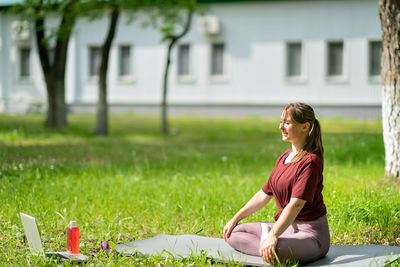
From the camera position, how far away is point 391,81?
7.71m

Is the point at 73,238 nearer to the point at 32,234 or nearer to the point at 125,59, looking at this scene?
the point at 32,234

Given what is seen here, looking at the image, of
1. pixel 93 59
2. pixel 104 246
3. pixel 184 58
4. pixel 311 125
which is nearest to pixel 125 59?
pixel 93 59

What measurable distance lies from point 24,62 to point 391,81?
1111 inches

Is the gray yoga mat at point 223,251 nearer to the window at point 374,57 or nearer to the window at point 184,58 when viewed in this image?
the window at point 374,57

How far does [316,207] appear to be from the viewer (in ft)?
15.7

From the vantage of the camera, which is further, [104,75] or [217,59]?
[217,59]

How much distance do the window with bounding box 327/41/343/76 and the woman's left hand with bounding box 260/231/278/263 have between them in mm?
22831

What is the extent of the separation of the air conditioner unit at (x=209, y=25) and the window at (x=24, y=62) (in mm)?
10499

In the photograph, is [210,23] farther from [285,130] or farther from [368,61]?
[285,130]

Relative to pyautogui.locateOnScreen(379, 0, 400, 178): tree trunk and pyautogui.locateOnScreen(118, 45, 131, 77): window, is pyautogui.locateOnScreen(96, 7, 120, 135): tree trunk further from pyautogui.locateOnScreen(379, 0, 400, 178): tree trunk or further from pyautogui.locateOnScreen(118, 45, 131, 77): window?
pyautogui.locateOnScreen(118, 45, 131, 77): window

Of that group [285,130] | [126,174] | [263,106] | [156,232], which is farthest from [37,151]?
[263,106]

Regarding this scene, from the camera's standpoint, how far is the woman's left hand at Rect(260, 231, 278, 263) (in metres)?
4.46

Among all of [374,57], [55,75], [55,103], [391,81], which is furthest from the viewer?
[374,57]

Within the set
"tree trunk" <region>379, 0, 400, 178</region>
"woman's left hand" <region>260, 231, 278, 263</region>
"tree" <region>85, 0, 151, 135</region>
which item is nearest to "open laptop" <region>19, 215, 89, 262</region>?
"woman's left hand" <region>260, 231, 278, 263</region>
